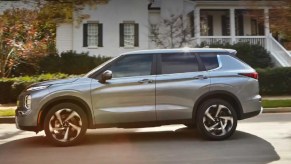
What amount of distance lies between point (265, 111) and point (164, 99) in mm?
7276

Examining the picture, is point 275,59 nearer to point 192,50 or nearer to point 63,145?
point 192,50

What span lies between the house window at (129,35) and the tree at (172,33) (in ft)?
3.83

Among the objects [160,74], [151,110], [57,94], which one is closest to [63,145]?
[57,94]

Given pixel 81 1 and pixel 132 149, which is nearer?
pixel 132 149

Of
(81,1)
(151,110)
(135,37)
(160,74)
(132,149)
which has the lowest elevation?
(132,149)

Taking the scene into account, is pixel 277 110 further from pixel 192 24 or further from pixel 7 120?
pixel 192 24

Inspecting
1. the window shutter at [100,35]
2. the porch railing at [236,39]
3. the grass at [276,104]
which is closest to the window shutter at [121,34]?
the window shutter at [100,35]

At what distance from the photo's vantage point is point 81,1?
8.27 m

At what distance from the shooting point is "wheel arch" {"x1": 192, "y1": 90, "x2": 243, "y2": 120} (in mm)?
8266

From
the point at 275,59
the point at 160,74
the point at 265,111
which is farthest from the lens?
the point at 275,59

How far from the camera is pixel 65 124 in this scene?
7.92 m

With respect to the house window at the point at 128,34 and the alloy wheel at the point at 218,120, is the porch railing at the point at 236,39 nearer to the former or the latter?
the house window at the point at 128,34

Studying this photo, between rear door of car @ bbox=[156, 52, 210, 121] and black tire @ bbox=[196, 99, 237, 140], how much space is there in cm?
25

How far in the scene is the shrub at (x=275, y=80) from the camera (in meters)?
19.7
